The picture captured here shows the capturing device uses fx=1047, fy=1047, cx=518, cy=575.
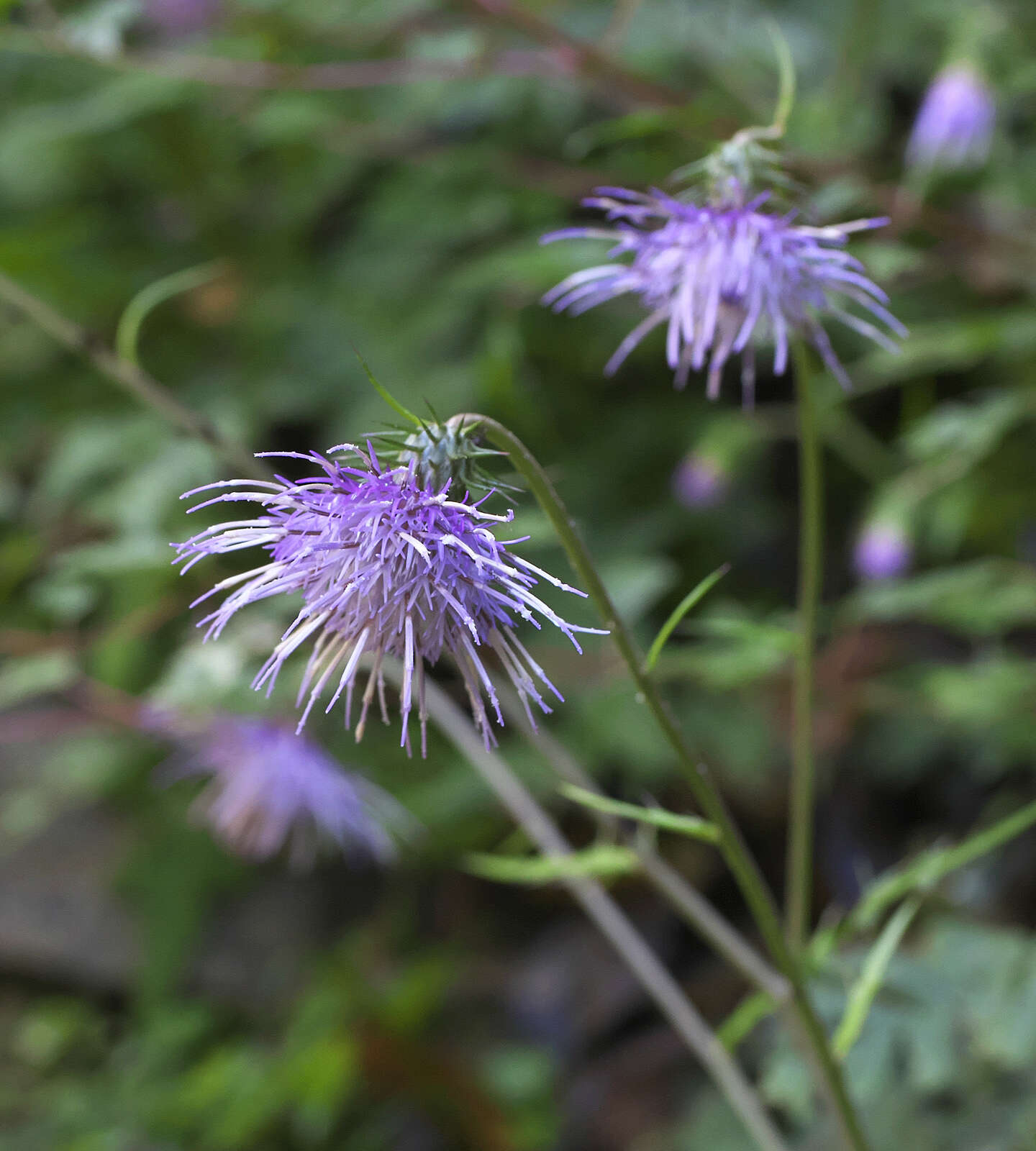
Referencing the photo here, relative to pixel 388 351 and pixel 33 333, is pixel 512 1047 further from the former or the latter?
pixel 33 333

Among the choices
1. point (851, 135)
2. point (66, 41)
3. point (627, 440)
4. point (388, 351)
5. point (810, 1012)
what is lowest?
point (810, 1012)

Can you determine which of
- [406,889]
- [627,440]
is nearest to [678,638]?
[627,440]

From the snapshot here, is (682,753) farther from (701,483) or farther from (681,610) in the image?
(701,483)

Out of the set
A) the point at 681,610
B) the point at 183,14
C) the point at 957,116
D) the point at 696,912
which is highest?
the point at 183,14

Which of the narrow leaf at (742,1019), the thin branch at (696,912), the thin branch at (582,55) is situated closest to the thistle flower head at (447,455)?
the thin branch at (696,912)

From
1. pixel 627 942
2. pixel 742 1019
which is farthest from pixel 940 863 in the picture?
pixel 627 942
